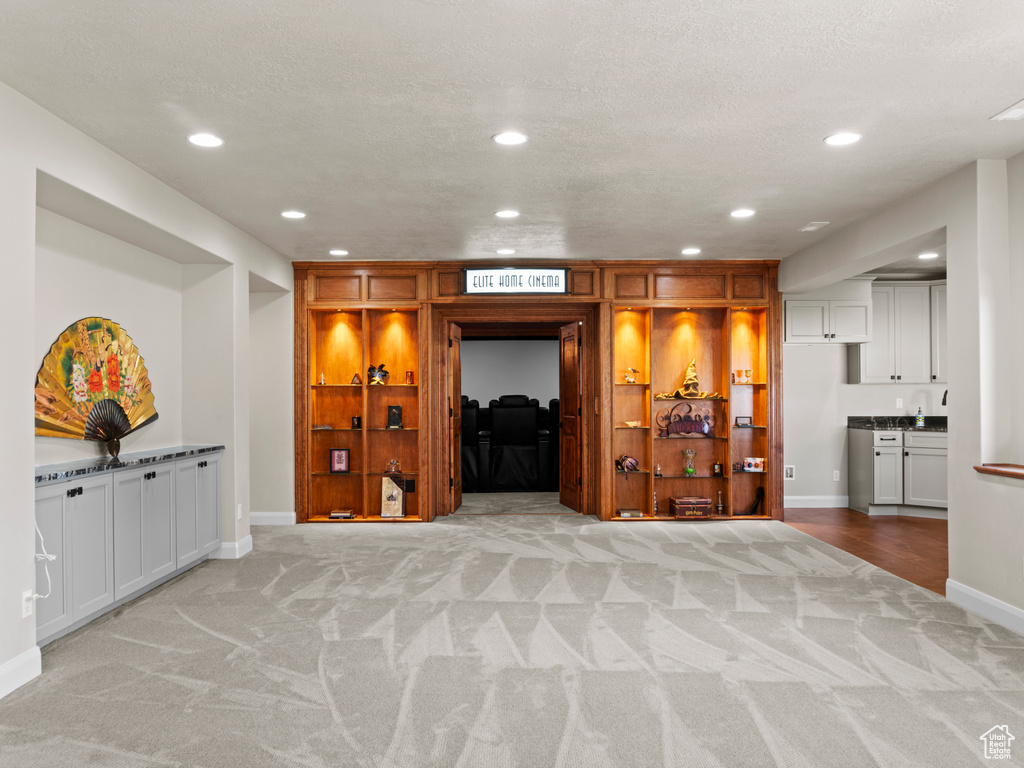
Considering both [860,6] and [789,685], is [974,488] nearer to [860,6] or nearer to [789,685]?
[789,685]

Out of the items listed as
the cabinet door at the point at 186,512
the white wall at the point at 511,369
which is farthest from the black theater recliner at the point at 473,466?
the cabinet door at the point at 186,512

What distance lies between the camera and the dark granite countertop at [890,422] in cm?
787

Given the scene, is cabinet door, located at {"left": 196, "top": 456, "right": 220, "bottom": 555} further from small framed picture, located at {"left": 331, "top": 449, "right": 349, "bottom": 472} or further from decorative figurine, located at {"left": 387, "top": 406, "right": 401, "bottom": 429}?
decorative figurine, located at {"left": 387, "top": 406, "right": 401, "bottom": 429}

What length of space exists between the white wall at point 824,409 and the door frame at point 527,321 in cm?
234

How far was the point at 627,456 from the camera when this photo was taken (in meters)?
7.56

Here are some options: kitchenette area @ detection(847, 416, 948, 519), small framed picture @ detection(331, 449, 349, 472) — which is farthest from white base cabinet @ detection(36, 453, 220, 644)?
kitchenette area @ detection(847, 416, 948, 519)

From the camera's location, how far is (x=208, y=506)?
538cm

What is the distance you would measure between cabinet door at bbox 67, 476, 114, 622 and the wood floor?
539 centimetres

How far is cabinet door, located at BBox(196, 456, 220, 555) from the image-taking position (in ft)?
17.1

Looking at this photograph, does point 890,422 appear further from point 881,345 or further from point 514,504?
point 514,504

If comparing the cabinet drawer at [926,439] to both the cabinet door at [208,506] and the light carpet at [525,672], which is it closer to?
the light carpet at [525,672]

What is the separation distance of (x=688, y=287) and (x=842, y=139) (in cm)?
367

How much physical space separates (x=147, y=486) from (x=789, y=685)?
159 inches

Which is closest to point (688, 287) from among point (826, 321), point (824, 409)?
Answer: point (826, 321)
